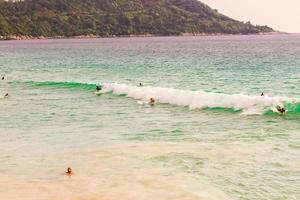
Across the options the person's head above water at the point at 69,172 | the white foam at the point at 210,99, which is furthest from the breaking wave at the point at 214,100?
the person's head above water at the point at 69,172

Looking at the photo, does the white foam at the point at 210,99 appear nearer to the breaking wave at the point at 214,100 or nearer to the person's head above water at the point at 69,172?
the breaking wave at the point at 214,100

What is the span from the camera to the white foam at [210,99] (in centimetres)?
3306

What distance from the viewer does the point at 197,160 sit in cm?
2034

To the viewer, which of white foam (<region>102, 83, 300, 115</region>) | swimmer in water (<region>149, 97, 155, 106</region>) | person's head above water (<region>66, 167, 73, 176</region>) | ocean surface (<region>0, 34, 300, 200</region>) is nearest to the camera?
ocean surface (<region>0, 34, 300, 200</region>)

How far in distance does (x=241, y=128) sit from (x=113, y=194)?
12.3 meters

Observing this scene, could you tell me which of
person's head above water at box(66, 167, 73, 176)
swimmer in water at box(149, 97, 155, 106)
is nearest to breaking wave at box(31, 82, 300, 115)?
swimmer in water at box(149, 97, 155, 106)

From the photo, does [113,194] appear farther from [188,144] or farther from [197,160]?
[188,144]

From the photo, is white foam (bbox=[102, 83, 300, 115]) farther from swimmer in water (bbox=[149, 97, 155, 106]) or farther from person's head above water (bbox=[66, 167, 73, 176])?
person's head above water (bbox=[66, 167, 73, 176])

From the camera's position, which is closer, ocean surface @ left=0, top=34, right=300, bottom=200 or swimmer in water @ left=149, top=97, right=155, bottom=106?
ocean surface @ left=0, top=34, right=300, bottom=200

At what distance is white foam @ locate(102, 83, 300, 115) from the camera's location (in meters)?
33.1

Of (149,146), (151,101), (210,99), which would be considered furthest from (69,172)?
(210,99)

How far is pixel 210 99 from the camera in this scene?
3653cm

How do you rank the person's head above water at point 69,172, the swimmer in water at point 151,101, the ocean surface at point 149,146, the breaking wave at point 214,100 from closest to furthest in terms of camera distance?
the ocean surface at point 149,146 < the person's head above water at point 69,172 < the breaking wave at point 214,100 < the swimmer in water at point 151,101

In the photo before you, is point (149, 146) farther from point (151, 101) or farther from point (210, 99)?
point (151, 101)
